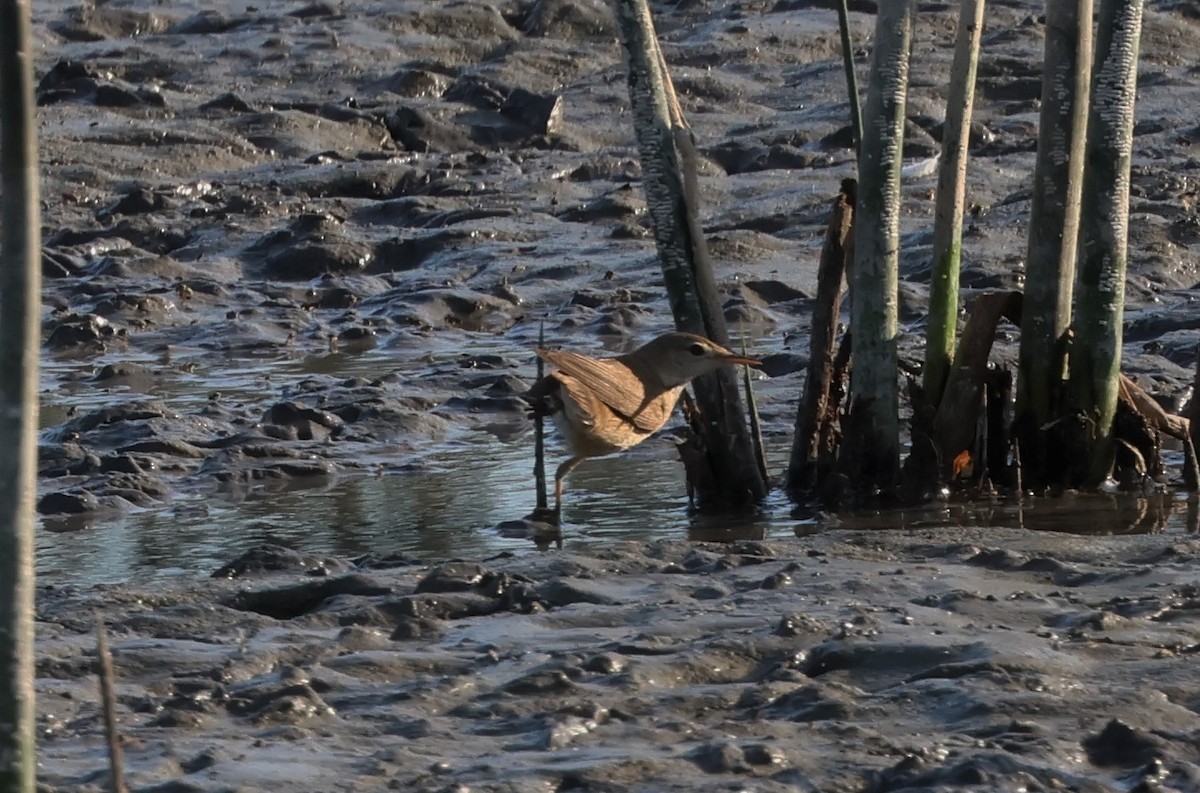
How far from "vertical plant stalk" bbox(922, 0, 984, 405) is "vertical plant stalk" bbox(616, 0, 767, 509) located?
0.71 m

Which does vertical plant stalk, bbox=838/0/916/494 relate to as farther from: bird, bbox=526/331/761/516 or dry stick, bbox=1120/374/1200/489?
dry stick, bbox=1120/374/1200/489

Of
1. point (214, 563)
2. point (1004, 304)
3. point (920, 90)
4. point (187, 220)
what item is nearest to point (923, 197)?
point (920, 90)

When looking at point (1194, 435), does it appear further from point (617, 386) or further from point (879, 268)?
point (617, 386)

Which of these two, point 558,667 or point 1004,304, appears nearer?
point 558,667

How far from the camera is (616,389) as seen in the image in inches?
259

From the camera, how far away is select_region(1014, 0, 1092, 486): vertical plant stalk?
600 centimetres

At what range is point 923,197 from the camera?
41.2 ft

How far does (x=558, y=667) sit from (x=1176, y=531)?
269 cm

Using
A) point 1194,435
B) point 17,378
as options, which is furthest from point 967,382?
point 17,378

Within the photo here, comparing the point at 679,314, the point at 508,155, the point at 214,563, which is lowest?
the point at 214,563

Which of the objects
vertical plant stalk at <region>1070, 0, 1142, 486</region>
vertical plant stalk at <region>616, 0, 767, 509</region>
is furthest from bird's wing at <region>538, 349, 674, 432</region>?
vertical plant stalk at <region>1070, 0, 1142, 486</region>

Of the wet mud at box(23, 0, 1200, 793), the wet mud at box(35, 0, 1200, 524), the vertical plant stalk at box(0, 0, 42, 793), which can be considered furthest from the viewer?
the wet mud at box(35, 0, 1200, 524)

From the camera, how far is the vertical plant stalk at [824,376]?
6.40 m

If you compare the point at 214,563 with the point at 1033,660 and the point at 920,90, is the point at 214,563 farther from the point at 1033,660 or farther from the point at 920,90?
the point at 920,90
